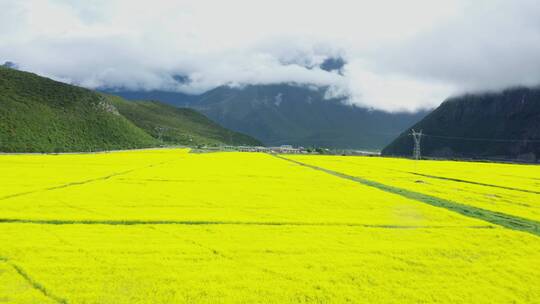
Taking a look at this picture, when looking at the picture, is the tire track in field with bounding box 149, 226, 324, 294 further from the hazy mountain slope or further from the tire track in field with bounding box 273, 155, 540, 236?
the hazy mountain slope

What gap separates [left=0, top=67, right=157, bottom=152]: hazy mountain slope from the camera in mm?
117500

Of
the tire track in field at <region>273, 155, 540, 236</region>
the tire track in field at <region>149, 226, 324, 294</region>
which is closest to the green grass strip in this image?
the tire track in field at <region>149, 226, 324, 294</region>

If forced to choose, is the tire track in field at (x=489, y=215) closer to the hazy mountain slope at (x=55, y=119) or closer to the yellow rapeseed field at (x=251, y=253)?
the yellow rapeseed field at (x=251, y=253)

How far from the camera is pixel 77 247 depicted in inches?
617

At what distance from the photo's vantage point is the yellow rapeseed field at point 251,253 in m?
11.8

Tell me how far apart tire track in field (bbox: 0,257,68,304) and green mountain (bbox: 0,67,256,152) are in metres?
110

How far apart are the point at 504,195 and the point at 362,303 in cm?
3445

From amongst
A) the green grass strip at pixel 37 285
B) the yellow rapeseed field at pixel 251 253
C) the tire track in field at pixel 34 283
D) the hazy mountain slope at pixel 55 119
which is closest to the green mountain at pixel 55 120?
the hazy mountain slope at pixel 55 119

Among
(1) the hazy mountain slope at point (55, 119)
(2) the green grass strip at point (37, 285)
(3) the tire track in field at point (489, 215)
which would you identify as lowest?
(3) the tire track in field at point (489, 215)

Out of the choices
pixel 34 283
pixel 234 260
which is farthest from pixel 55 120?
pixel 234 260

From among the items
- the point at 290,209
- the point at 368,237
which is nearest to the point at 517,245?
the point at 368,237

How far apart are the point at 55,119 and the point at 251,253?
141 metres

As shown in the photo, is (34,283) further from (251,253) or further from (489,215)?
(489,215)

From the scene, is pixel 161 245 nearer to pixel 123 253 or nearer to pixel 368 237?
pixel 123 253
